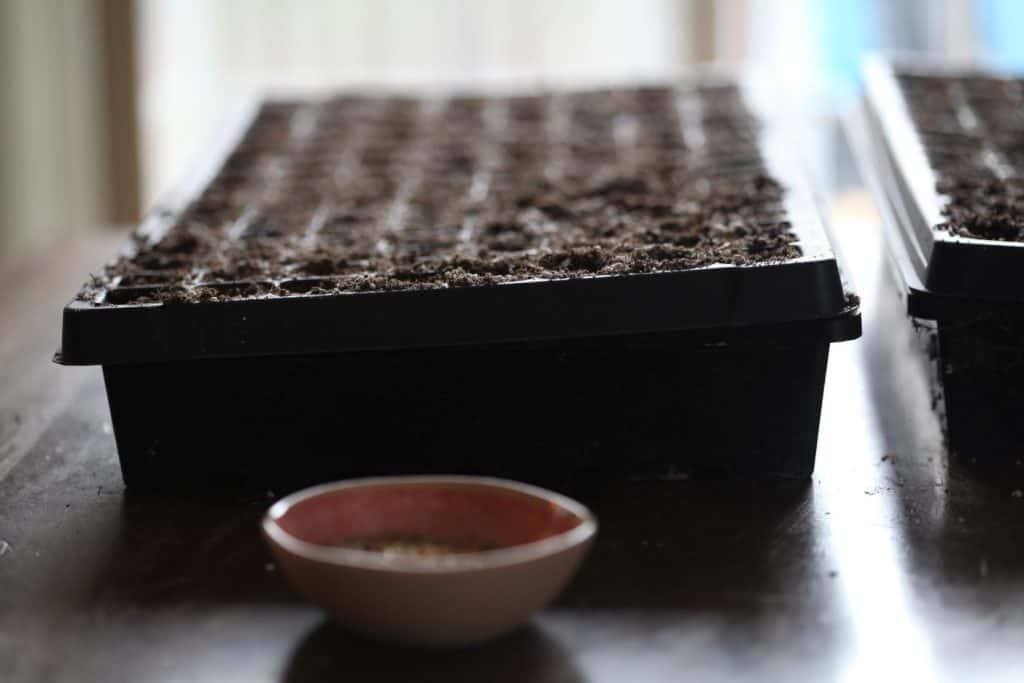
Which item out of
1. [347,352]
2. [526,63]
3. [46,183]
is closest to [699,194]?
[347,352]

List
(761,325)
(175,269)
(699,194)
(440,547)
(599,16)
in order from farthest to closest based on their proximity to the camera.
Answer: (599,16) < (699,194) < (175,269) < (761,325) < (440,547)

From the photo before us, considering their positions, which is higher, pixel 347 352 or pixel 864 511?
pixel 347 352

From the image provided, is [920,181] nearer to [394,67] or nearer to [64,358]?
[64,358]

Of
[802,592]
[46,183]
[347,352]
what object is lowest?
[46,183]

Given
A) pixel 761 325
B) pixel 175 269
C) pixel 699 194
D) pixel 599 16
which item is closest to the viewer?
pixel 761 325

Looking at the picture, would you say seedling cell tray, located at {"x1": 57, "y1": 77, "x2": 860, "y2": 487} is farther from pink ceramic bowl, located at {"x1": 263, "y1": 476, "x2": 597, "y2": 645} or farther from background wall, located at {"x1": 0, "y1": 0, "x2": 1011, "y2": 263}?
background wall, located at {"x1": 0, "y1": 0, "x2": 1011, "y2": 263}

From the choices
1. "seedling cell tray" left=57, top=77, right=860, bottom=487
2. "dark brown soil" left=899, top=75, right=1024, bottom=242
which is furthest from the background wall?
"seedling cell tray" left=57, top=77, right=860, bottom=487

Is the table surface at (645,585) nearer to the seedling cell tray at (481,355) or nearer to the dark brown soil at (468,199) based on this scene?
the seedling cell tray at (481,355)
